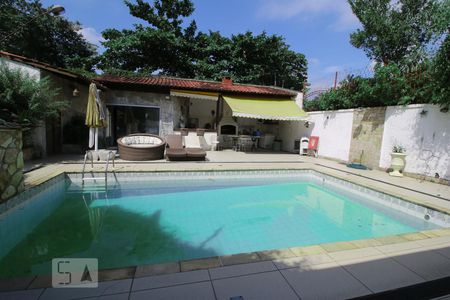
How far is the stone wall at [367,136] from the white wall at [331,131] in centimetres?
42

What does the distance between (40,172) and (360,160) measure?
50.6 feet

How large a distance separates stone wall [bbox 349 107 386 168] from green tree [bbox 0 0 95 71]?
87.0 ft

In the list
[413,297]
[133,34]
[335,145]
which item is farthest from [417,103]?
[133,34]

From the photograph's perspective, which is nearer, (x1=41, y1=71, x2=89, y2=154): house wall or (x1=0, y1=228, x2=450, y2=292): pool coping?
(x1=0, y1=228, x2=450, y2=292): pool coping

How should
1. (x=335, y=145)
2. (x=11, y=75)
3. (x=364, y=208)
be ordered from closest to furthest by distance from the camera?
(x=364, y=208), (x=11, y=75), (x=335, y=145)

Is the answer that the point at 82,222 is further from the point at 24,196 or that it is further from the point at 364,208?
the point at 364,208

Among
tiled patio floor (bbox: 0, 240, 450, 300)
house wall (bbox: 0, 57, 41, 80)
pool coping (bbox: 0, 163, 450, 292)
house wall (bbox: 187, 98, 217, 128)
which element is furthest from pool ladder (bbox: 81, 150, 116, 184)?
house wall (bbox: 187, 98, 217, 128)

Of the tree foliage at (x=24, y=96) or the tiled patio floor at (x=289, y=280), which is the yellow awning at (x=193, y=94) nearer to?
the tree foliage at (x=24, y=96)

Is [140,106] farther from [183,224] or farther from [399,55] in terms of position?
[399,55]

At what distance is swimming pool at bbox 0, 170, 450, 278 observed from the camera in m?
4.77

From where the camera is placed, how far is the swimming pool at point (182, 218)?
15.6ft

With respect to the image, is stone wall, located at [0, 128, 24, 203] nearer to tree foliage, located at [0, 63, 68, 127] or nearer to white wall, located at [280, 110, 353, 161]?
tree foliage, located at [0, 63, 68, 127]

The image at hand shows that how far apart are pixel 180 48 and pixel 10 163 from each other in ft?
80.1

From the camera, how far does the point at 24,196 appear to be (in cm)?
627
